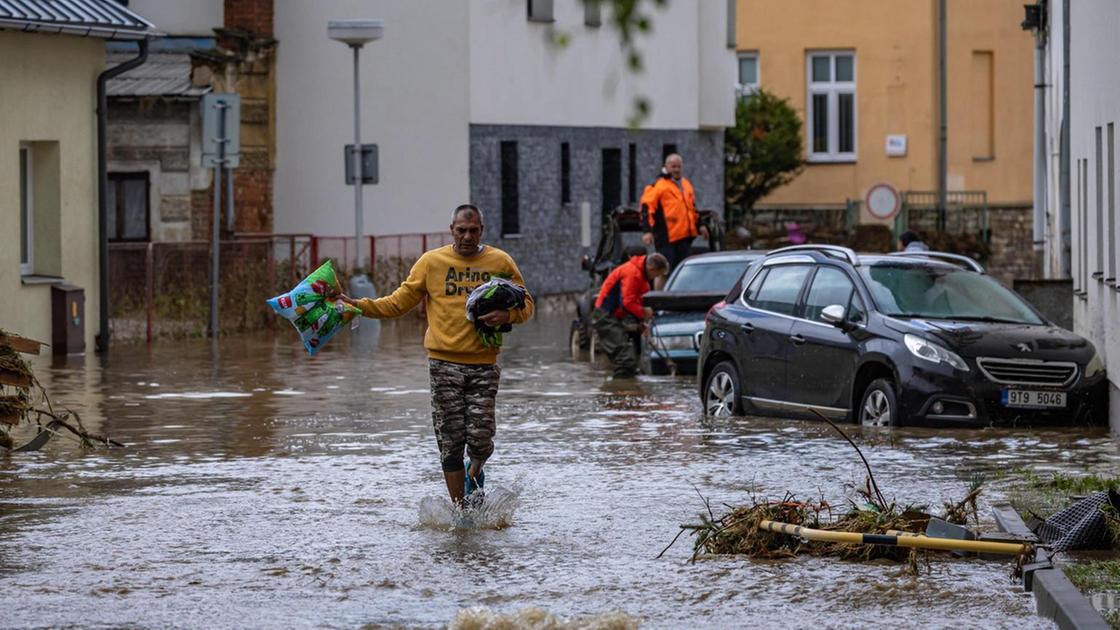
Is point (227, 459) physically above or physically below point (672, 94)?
below

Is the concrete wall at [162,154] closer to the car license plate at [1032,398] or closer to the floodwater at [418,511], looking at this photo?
the floodwater at [418,511]

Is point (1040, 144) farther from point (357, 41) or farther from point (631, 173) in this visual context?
point (631, 173)

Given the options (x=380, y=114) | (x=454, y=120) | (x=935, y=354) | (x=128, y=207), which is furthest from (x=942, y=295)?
(x=454, y=120)

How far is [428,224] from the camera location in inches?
1556

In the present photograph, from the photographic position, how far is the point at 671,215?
28.1 m

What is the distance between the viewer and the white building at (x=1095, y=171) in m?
18.5

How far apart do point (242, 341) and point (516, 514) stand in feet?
59.2

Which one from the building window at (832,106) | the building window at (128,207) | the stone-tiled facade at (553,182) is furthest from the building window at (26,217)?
the building window at (832,106)

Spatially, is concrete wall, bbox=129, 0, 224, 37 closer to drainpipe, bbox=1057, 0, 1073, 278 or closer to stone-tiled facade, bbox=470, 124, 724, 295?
stone-tiled facade, bbox=470, 124, 724, 295

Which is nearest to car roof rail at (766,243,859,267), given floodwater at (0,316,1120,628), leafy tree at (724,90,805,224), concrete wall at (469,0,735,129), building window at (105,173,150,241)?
floodwater at (0,316,1120,628)

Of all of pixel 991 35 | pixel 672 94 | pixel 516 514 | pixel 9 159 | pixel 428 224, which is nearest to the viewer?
pixel 516 514

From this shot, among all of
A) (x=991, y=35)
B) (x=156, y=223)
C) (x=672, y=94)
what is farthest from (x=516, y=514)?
(x=991, y=35)

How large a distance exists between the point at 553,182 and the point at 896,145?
1448cm

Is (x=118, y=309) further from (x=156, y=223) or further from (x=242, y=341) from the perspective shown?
(x=156, y=223)
